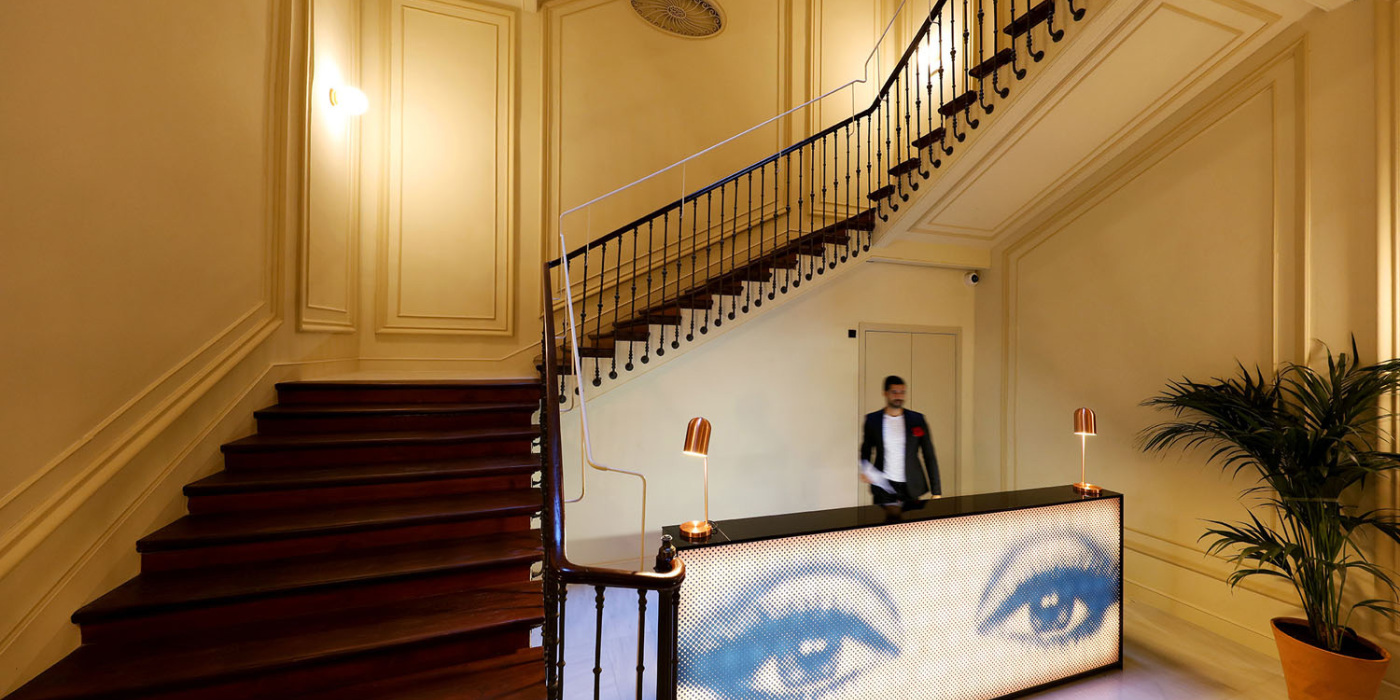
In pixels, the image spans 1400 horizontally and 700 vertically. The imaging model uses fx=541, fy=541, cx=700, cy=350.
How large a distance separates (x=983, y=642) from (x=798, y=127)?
478 centimetres

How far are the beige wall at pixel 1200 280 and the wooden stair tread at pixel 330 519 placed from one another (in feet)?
13.5

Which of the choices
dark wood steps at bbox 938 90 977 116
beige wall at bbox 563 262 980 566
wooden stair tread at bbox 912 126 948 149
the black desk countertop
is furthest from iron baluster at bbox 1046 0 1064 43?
the black desk countertop

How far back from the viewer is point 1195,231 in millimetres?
3582

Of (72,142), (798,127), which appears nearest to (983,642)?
(72,142)

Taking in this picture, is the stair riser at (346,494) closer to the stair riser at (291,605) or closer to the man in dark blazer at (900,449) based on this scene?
the stair riser at (291,605)

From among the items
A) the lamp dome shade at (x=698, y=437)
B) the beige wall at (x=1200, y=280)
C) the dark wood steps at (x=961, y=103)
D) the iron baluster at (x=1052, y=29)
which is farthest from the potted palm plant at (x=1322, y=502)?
the lamp dome shade at (x=698, y=437)

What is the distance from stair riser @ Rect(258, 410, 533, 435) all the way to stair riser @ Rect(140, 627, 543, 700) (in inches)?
52.3

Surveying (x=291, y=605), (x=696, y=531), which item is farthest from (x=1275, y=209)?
(x=291, y=605)

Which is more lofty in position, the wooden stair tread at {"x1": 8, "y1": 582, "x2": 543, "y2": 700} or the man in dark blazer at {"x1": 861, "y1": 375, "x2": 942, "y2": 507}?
the man in dark blazer at {"x1": 861, "y1": 375, "x2": 942, "y2": 507}

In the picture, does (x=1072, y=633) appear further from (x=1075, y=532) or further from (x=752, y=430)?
(x=752, y=430)

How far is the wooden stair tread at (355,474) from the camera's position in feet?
7.73

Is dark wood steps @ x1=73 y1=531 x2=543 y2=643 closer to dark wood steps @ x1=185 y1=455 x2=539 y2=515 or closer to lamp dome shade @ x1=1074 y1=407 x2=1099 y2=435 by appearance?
dark wood steps @ x1=185 y1=455 x2=539 y2=515

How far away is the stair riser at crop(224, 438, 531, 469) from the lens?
259 cm

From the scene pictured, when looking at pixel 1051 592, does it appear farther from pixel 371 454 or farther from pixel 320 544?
pixel 371 454
